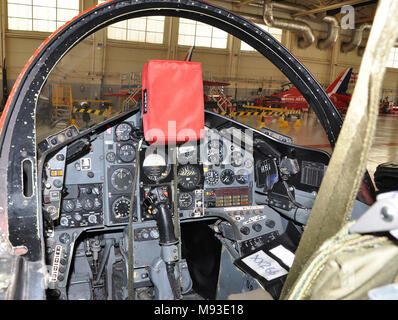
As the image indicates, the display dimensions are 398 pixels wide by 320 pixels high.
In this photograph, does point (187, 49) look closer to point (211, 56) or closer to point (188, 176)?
point (211, 56)

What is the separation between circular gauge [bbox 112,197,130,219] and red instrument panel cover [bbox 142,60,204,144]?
86 centimetres

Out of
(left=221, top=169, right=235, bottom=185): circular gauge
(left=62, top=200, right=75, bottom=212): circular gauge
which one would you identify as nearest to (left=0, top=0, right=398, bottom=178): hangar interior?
(left=221, top=169, right=235, bottom=185): circular gauge

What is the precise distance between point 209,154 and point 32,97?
75.5 inches

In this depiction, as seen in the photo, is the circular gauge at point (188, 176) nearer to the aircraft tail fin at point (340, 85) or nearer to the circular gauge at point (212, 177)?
the circular gauge at point (212, 177)

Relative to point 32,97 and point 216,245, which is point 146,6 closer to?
point 32,97

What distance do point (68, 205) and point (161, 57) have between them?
14.0 m

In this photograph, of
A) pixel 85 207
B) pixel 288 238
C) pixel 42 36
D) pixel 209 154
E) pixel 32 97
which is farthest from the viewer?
pixel 42 36

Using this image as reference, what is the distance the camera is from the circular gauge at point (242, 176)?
10.3 ft

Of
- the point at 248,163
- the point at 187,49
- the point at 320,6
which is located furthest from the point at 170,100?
the point at 320,6

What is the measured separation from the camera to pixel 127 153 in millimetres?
2795

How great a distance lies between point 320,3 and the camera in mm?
16719

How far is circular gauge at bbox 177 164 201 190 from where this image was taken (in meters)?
2.96

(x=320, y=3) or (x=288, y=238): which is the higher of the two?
(x=320, y=3)
